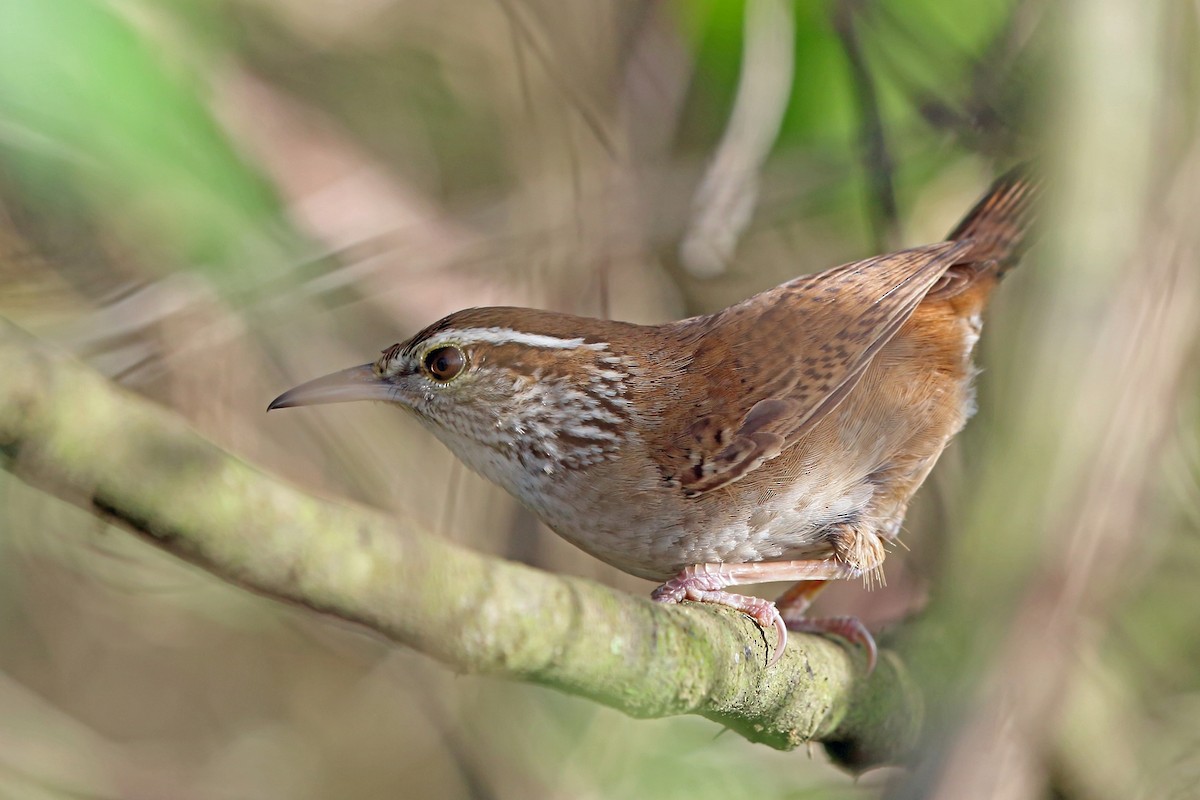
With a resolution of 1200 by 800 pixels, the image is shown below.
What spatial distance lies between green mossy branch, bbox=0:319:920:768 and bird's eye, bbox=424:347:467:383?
1659 millimetres

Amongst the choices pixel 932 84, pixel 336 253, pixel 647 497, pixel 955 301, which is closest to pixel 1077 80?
pixel 955 301

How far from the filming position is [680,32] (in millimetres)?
5070

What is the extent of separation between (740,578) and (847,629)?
1.20 ft

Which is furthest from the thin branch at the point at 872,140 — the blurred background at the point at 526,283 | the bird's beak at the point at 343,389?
the bird's beak at the point at 343,389

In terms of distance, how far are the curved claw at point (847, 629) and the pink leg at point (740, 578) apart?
0.14 m

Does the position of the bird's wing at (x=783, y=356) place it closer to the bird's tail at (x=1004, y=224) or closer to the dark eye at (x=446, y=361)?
the bird's tail at (x=1004, y=224)

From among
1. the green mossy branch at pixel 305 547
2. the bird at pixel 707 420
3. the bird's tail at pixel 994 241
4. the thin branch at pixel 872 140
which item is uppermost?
the thin branch at pixel 872 140

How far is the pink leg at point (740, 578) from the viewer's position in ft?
9.55

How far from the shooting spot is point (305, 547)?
1.34 metres

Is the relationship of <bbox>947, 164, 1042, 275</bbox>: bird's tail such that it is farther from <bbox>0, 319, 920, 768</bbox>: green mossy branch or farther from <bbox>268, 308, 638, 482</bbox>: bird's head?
<bbox>0, 319, 920, 768</bbox>: green mossy branch

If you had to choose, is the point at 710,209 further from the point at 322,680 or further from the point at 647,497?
the point at 322,680

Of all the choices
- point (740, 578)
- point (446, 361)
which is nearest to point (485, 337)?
point (446, 361)

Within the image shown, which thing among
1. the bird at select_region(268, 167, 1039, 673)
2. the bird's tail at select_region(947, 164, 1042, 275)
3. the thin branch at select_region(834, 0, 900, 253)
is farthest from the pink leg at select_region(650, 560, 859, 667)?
the thin branch at select_region(834, 0, 900, 253)

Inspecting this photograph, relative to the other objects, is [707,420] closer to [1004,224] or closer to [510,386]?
[510,386]
